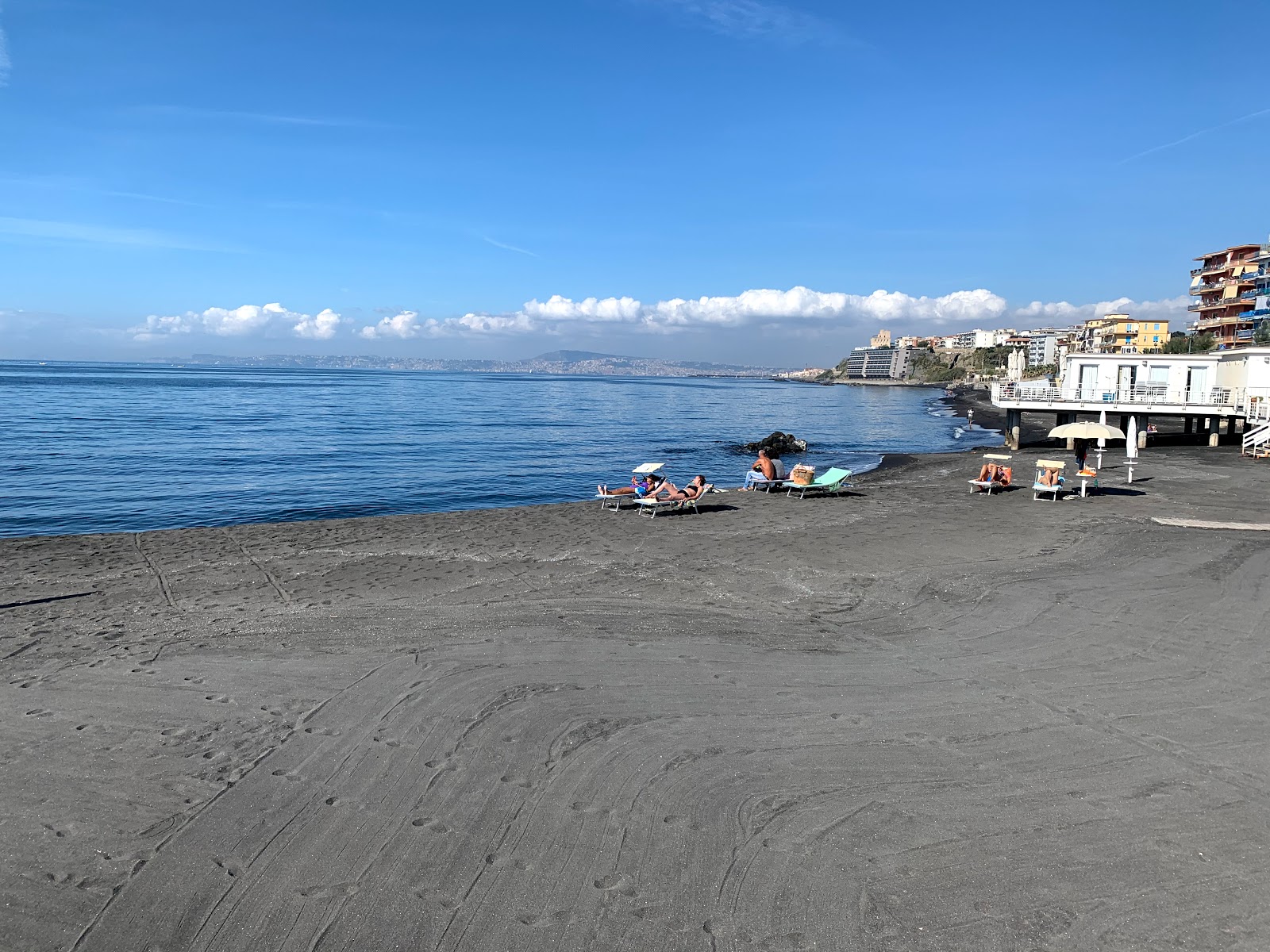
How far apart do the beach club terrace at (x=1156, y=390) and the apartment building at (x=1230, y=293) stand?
196 ft

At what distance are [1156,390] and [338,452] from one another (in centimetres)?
3758

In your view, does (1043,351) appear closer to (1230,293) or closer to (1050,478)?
(1230,293)

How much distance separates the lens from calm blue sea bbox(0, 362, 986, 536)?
Result: 2669 centimetres

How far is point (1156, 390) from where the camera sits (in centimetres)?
3578

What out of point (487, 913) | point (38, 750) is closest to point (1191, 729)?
point (487, 913)

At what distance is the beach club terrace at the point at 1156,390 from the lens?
3488 centimetres

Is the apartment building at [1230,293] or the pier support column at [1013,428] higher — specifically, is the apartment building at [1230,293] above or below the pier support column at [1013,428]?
above

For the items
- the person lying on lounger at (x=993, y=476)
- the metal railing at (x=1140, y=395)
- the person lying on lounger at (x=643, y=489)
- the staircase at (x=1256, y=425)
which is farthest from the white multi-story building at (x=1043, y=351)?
the person lying on lounger at (x=643, y=489)

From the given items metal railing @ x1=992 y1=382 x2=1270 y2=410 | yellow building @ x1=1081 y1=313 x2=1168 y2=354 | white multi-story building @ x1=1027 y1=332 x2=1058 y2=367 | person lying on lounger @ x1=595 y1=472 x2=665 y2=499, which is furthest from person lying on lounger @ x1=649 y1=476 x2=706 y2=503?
white multi-story building @ x1=1027 y1=332 x2=1058 y2=367

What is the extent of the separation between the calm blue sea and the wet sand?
581 inches

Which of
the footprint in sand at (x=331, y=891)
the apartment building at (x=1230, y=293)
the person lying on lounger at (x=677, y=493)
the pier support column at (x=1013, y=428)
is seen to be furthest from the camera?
the apartment building at (x=1230, y=293)

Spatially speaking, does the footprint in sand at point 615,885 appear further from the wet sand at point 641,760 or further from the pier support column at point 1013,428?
the pier support column at point 1013,428

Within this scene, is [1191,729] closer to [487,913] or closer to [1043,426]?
[487,913]

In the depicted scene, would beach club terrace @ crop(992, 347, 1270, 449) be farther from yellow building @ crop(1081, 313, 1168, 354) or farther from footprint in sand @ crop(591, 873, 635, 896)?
yellow building @ crop(1081, 313, 1168, 354)
